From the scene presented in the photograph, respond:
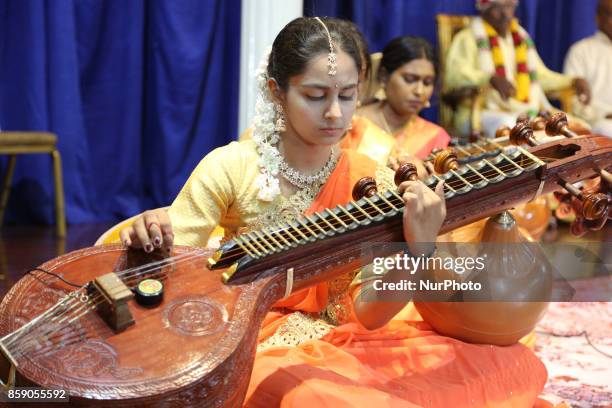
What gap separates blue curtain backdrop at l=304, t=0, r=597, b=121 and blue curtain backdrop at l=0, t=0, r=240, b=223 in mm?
905

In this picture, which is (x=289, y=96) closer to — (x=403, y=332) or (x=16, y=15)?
(x=403, y=332)

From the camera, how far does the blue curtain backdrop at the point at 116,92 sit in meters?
4.36

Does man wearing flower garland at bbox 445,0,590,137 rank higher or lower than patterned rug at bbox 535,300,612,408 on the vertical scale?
higher

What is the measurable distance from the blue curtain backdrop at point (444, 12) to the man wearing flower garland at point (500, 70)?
0.33 meters

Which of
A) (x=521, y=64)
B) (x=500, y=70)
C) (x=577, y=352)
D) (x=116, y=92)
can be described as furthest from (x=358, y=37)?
(x=521, y=64)

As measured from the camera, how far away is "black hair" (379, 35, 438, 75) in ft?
13.0

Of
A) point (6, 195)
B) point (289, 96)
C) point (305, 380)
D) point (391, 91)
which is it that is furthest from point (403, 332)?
point (6, 195)

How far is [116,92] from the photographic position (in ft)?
15.2

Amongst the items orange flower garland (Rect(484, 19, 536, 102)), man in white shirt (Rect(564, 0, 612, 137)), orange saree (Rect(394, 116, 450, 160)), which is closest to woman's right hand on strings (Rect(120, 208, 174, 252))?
orange saree (Rect(394, 116, 450, 160))

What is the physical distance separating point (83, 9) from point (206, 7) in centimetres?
79

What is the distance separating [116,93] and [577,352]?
10.8 feet

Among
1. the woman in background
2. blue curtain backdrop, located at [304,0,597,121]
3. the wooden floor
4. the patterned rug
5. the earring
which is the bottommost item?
the wooden floor

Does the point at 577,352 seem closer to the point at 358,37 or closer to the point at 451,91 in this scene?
the point at 358,37

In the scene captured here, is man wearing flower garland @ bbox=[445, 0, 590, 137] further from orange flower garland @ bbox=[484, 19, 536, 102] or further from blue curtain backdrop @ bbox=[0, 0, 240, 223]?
blue curtain backdrop @ bbox=[0, 0, 240, 223]
